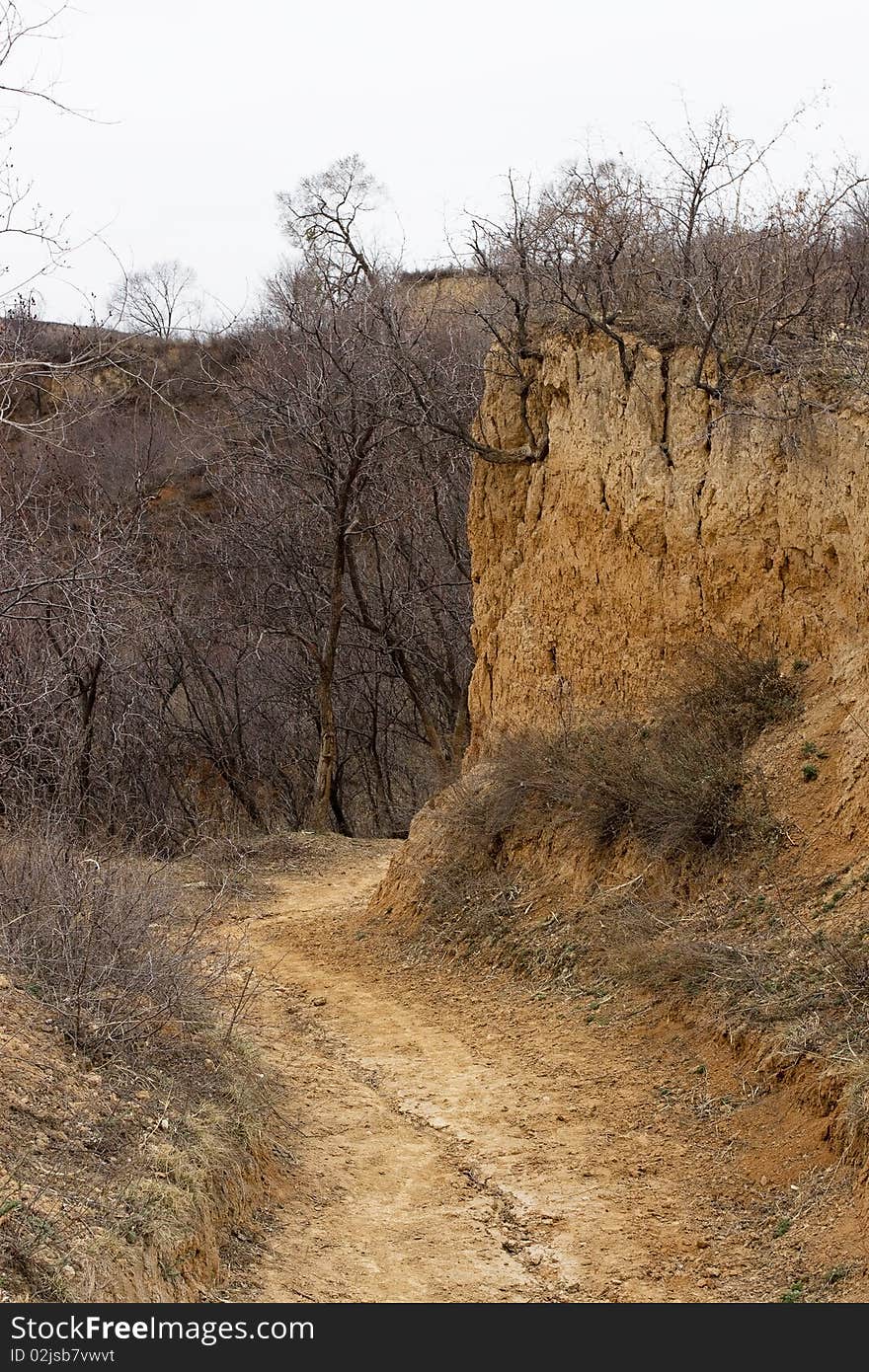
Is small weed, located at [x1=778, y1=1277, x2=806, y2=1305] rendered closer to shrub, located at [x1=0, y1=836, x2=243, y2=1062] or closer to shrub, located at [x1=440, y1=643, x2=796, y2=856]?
shrub, located at [x1=0, y1=836, x2=243, y2=1062]

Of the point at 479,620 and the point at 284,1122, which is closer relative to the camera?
the point at 284,1122

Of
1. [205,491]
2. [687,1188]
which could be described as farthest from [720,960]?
[205,491]

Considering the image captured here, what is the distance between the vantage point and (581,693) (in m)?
10.1

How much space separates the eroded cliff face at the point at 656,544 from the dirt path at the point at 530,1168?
7.04 feet

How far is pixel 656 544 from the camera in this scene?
964 centimetres

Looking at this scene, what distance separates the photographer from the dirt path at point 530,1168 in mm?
5020

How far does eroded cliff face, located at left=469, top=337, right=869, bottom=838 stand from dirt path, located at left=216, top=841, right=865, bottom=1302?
7.04 feet

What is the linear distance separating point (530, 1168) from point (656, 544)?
4991 millimetres

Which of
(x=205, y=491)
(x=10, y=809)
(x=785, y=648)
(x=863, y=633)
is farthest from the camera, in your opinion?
(x=205, y=491)

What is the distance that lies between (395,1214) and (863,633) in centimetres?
469

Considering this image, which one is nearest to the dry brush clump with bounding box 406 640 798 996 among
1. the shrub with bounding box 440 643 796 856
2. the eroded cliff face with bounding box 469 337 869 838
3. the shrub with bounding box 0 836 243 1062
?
the shrub with bounding box 440 643 796 856

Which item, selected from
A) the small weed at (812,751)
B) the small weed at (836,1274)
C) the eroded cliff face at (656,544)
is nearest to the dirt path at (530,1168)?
the small weed at (836,1274)

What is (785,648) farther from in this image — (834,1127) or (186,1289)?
(186,1289)

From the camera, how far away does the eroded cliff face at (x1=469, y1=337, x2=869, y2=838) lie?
8359mm
